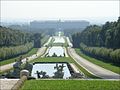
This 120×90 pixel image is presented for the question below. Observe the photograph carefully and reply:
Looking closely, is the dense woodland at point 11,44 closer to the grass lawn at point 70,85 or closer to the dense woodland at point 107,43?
the dense woodland at point 107,43

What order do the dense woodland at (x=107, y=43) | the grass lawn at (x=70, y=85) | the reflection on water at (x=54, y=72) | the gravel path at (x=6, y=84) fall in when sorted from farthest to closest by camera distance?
the dense woodland at (x=107, y=43), the reflection on water at (x=54, y=72), the grass lawn at (x=70, y=85), the gravel path at (x=6, y=84)

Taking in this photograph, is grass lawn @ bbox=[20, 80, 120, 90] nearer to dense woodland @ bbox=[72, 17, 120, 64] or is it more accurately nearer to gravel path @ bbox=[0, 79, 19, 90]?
gravel path @ bbox=[0, 79, 19, 90]

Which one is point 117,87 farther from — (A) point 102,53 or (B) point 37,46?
(B) point 37,46

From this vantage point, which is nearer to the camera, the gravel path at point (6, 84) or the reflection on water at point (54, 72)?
the gravel path at point (6, 84)

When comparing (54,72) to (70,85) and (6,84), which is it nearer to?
(70,85)

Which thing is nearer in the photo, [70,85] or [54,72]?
[70,85]

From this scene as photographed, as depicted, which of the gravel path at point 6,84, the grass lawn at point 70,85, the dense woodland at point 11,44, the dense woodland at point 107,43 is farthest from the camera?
the dense woodland at point 11,44

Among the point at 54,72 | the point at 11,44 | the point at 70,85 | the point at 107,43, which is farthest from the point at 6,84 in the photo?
the point at 11,44

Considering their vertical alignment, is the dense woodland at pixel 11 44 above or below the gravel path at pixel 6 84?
below

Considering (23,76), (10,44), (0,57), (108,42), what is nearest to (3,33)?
(10,44)

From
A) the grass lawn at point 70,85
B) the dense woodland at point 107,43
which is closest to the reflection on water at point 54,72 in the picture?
the grass lawn at point 70,85

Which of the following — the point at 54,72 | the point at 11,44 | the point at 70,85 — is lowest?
the point at 11,44

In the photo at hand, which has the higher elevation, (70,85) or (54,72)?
(70,85)

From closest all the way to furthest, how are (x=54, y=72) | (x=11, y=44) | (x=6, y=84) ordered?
(x=6, y=84), (x=54, y=72), (x=11, y=44)
